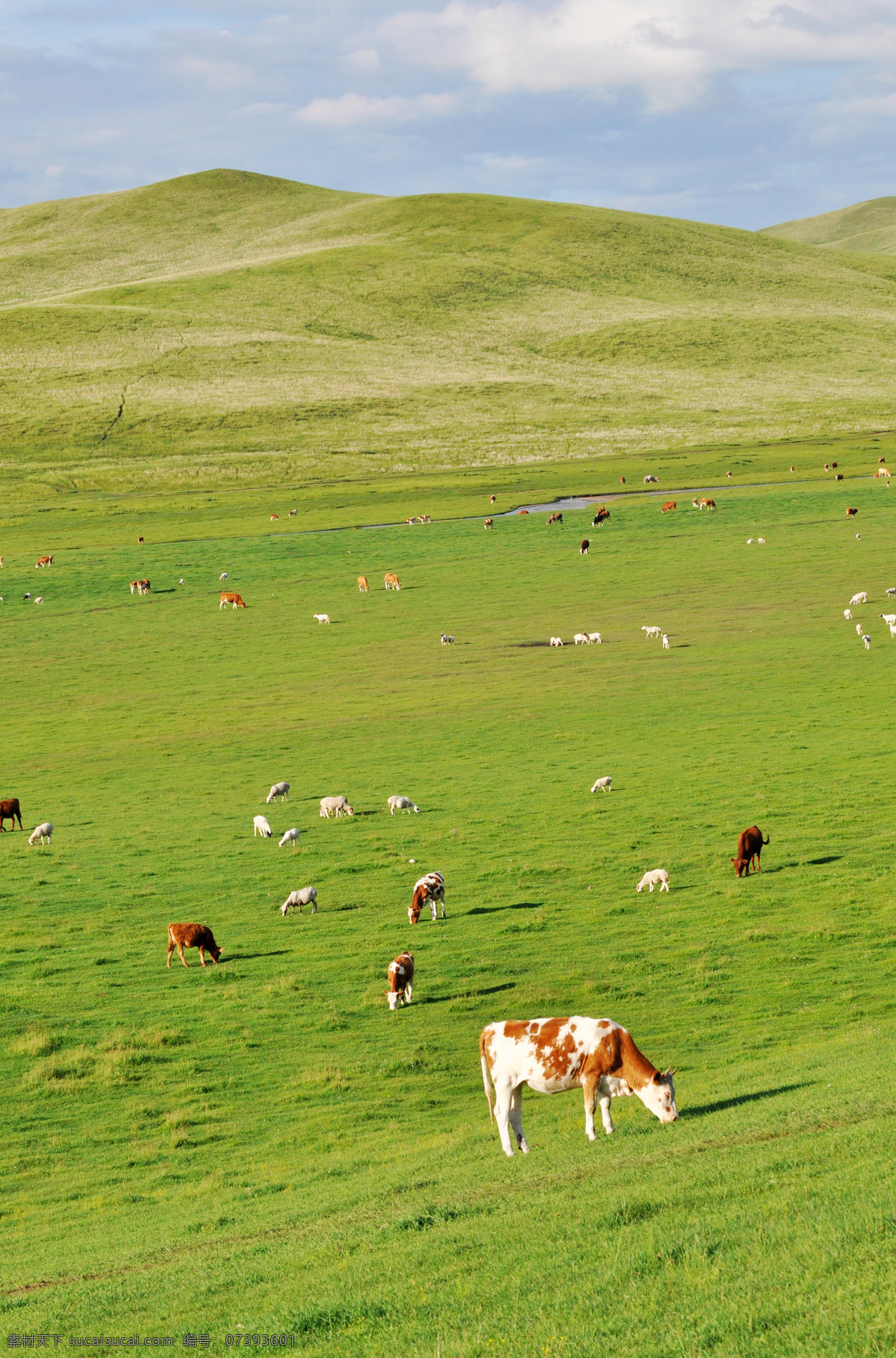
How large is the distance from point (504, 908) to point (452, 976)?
3727 millimetres

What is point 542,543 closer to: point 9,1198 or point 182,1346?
point 9,1198

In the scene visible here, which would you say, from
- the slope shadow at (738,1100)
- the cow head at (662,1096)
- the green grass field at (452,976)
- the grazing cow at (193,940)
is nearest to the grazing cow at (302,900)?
the green grass field at (452,976)

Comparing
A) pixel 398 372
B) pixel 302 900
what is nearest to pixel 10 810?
pixel 302 900

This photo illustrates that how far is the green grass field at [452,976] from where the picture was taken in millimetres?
10211

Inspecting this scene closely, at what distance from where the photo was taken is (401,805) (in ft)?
113

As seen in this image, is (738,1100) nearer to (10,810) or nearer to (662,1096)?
(662,1096)

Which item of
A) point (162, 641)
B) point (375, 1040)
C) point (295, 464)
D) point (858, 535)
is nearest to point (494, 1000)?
point (375, 1040)

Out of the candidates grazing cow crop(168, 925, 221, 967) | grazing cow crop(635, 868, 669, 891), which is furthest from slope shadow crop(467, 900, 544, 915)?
grazing cow crop(168, 925, 221, 967)

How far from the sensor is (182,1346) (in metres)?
10.1

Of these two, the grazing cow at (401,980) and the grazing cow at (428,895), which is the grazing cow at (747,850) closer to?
the grazing cow at (428,895)

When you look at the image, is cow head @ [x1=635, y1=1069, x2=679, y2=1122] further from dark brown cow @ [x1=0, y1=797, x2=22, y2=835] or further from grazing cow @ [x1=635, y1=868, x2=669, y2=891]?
dark brown cow @ [x1=0, y1=797, x2=22, y2=835]

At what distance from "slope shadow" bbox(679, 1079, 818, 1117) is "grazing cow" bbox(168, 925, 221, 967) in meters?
12.1

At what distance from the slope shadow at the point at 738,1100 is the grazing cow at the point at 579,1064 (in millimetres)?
503

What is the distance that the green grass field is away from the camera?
10.2 meters
